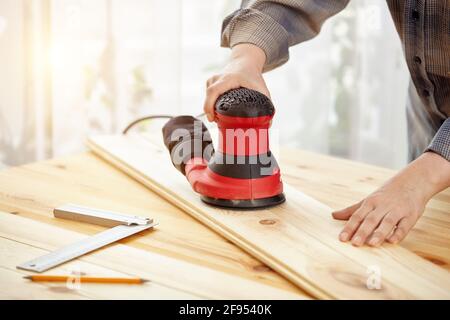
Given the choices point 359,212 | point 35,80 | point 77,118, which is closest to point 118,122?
point 77,118

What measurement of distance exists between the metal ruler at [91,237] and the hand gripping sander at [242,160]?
148 mm

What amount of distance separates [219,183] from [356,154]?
1536 millimetres

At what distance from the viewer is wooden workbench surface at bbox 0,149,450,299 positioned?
0.87m

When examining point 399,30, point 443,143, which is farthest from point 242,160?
point 399,30

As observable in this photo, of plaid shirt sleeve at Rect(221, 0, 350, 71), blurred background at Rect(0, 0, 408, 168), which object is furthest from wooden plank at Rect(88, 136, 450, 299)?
blurred background at Rect(0, 0, 408, 168)

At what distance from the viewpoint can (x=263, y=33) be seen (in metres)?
1.37

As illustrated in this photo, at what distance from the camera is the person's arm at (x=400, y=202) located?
3.37ft

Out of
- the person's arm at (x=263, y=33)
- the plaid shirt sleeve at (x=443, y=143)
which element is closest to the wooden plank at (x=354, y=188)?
the plaid shirt sleeve at (x=443, y=143)

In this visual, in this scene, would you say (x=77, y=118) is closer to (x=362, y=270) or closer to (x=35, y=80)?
(x=35, y=80)

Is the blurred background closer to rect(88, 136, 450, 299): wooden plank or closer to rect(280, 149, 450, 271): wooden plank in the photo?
rect(280, 149, 450, 271): wooden plank

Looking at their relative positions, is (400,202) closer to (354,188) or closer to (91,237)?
(354,188)

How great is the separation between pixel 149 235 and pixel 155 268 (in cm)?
14

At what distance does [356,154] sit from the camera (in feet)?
8.63

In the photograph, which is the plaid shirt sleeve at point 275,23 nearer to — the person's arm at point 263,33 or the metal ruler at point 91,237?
the person's arm at point 263,33
